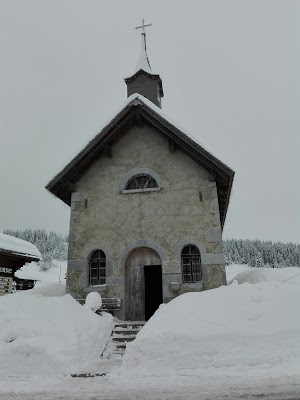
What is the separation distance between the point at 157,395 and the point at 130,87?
531 inches

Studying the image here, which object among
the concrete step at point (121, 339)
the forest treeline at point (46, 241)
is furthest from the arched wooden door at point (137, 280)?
the forest treeline at point (46, 241)

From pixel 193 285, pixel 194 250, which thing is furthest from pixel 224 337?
pixel 194 250

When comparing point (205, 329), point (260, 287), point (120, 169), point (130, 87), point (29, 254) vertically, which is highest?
point (130, 87)

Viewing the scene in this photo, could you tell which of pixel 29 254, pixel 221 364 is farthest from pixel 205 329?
pixel 29 254

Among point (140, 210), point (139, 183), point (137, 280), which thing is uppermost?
point (139, 183)

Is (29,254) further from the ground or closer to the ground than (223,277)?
further from the ground

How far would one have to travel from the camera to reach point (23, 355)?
655 cm

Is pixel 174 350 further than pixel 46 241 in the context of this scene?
No

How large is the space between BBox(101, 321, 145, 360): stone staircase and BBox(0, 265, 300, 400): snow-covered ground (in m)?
0.27

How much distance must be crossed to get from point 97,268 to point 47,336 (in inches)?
179

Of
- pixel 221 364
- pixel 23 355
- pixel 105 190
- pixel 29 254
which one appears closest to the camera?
pixel 221 364

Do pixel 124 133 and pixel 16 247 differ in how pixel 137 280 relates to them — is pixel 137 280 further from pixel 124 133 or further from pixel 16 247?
pixel 16 247

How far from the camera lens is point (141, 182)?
40.2 ft

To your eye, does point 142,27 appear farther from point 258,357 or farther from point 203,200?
point 258,357
